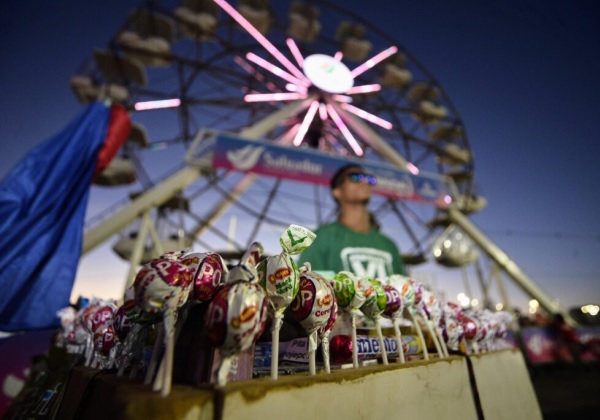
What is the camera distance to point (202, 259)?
3.10ft

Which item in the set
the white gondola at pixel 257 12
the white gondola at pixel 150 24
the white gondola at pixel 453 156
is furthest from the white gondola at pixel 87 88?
the white gondola at pixel 453 156

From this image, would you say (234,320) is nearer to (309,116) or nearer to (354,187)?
(354,187)

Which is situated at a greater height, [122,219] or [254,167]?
[254,167]

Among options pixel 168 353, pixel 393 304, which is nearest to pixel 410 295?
pixel 393 304

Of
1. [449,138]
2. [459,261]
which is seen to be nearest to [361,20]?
[449,138]

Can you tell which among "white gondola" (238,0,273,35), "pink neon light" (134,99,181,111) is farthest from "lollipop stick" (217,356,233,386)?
"white gondola" (238,0,273,35)

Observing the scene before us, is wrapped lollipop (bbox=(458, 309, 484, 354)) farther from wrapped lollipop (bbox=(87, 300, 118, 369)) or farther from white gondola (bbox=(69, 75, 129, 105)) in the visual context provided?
white gondola (bbox=(69, 75, 129, 105))

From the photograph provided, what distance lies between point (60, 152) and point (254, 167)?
289 cm

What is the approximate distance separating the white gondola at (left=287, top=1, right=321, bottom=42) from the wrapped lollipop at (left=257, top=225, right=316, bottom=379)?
11956mm

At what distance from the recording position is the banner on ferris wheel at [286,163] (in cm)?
518

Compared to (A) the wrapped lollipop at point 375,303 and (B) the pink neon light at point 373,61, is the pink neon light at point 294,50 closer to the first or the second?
(B) the pink neon light at point 373,61

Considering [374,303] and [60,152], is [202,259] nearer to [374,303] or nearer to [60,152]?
[374,303]

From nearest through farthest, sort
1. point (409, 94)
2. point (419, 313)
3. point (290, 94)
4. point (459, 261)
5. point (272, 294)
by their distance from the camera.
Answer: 1. point (272, 294)
2. point (419, 313)
3. point (290, 94)
4. point (459, 261)
5. point (409, 94)

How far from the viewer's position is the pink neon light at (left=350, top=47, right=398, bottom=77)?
10.7 metres
